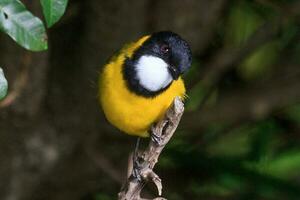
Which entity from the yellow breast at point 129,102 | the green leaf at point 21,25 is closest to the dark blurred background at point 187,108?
the yellow breast at point 129,102

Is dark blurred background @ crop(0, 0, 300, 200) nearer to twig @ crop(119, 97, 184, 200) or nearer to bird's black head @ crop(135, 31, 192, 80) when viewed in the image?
bird's black head @ crop(135, 31, 192, 80)

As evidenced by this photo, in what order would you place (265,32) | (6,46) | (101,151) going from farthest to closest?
(101,151) < (265,32) < (6,46)

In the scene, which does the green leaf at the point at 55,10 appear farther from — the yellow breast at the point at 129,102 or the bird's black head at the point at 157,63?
the yellow breast at the point at 129,102

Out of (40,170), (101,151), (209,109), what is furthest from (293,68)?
(40,170)

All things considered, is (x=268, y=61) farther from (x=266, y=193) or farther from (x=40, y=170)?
(x=40, y=170)

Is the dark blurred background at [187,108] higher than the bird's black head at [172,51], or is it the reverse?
the dark blurred background at [187,108]

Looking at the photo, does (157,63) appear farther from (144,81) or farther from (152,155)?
(152,155)

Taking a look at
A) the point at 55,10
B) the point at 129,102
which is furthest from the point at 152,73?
the point at 55,10
